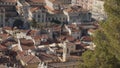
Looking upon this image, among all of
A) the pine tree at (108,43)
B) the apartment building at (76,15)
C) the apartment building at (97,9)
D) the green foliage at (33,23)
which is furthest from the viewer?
the apartment building at (97,9)

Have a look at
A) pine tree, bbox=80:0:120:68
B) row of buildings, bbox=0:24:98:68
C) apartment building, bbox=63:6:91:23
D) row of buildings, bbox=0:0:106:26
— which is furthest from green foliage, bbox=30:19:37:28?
pine tree, bbox=80:0:120:68

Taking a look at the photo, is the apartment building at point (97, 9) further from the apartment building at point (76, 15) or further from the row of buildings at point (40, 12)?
the apartment building at point (76, 15)

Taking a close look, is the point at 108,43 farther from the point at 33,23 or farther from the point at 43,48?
the point at 33,23

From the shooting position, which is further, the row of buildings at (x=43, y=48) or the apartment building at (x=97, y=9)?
the apartment building at (x=97, y=9)

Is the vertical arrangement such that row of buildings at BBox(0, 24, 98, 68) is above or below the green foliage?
above

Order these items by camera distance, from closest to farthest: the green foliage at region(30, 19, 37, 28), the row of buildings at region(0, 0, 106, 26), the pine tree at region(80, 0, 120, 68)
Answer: the pine tree at region(80, 0, 120, 68), the green foliage at region(30, 19, 37, 28), the row of buildings at region(0, 0, 106, 26)

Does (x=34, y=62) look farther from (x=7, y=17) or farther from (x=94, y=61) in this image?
(x=7, y=17)

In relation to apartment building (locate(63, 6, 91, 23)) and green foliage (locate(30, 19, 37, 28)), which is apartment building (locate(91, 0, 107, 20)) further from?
green foliage (locate(30, 19, 37, 28))

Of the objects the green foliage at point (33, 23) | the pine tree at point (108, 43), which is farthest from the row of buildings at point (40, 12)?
the pine tree at point (108, 43)

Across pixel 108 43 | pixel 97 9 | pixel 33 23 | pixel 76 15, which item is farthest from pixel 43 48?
pixel 97 9

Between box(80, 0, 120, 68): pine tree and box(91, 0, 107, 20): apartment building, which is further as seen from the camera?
box(91, 0, 107, 20): apartment building
